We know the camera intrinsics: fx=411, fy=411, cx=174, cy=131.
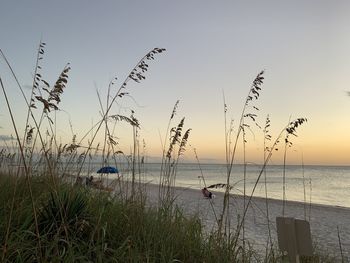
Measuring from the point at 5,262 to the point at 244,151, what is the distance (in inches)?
101

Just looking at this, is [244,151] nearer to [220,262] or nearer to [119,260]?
[220,262]

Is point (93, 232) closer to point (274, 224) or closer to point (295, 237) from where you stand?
point (295, 237)

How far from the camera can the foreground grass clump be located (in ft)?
9.89

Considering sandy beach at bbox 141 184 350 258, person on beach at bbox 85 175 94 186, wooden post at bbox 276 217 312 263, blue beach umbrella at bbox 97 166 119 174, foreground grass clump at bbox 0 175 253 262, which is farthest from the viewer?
sandy beach at bbox 141 184 350 258

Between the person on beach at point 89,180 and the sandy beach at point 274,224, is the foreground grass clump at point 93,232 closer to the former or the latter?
the person on beach at point 89,180

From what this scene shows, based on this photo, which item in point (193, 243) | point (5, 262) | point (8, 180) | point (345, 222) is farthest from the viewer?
point (345, 222)

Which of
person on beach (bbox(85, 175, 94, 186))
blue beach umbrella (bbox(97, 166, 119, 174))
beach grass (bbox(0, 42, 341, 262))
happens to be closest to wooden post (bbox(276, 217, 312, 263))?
beach grass (bbox(0, 42, 341, 262))

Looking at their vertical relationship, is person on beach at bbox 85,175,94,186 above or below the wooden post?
above

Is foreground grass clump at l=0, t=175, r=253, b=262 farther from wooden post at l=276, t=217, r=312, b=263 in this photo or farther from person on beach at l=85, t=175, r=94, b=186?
person on beach at l=85, t=175, r=94, b=186

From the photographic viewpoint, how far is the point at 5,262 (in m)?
2.60

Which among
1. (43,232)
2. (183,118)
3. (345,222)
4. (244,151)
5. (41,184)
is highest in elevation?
(183,118)

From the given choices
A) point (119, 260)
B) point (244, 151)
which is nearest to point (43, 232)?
point (119, 260)

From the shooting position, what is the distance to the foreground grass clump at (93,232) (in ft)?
9.89

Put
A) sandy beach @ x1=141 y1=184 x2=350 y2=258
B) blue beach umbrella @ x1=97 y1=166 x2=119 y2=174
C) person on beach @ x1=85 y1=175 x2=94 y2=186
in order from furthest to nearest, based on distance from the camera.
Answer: sandy beach @ x1=141 y1=184 x2=350 y2=258
person on beach @ x1=85 y1=175 x2=94 y2=186
blue beach umbrella @ x1=97 y1=166 x2=119 y2=174
